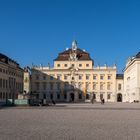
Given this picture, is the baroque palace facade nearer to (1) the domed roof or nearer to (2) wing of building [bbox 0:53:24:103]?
(1) the domed roof

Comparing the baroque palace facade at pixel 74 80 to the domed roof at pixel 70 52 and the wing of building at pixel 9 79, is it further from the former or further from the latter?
the wing of building at pixel 9 79

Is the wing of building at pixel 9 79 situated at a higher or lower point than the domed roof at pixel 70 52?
lower

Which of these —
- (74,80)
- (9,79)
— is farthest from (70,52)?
(9,79)

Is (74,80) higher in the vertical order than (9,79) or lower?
higher

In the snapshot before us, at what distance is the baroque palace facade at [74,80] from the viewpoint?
10969cm

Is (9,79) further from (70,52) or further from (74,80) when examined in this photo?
(70,52)

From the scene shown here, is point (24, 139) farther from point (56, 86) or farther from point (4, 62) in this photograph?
point (56, 86)

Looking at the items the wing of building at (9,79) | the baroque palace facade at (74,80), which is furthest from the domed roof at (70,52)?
the wing of building at (9,79)

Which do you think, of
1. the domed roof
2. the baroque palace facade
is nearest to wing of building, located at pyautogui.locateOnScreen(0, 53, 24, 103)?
the baroque palace facade

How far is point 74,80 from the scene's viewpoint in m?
111

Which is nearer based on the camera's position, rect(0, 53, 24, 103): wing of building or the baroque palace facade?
rect(0, 53, 24, 103): wing of building

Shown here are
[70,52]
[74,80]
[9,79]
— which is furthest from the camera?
[70,52]

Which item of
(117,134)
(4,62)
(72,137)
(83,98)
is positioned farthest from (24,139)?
(83,98)

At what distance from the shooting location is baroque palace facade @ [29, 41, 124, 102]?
110m
